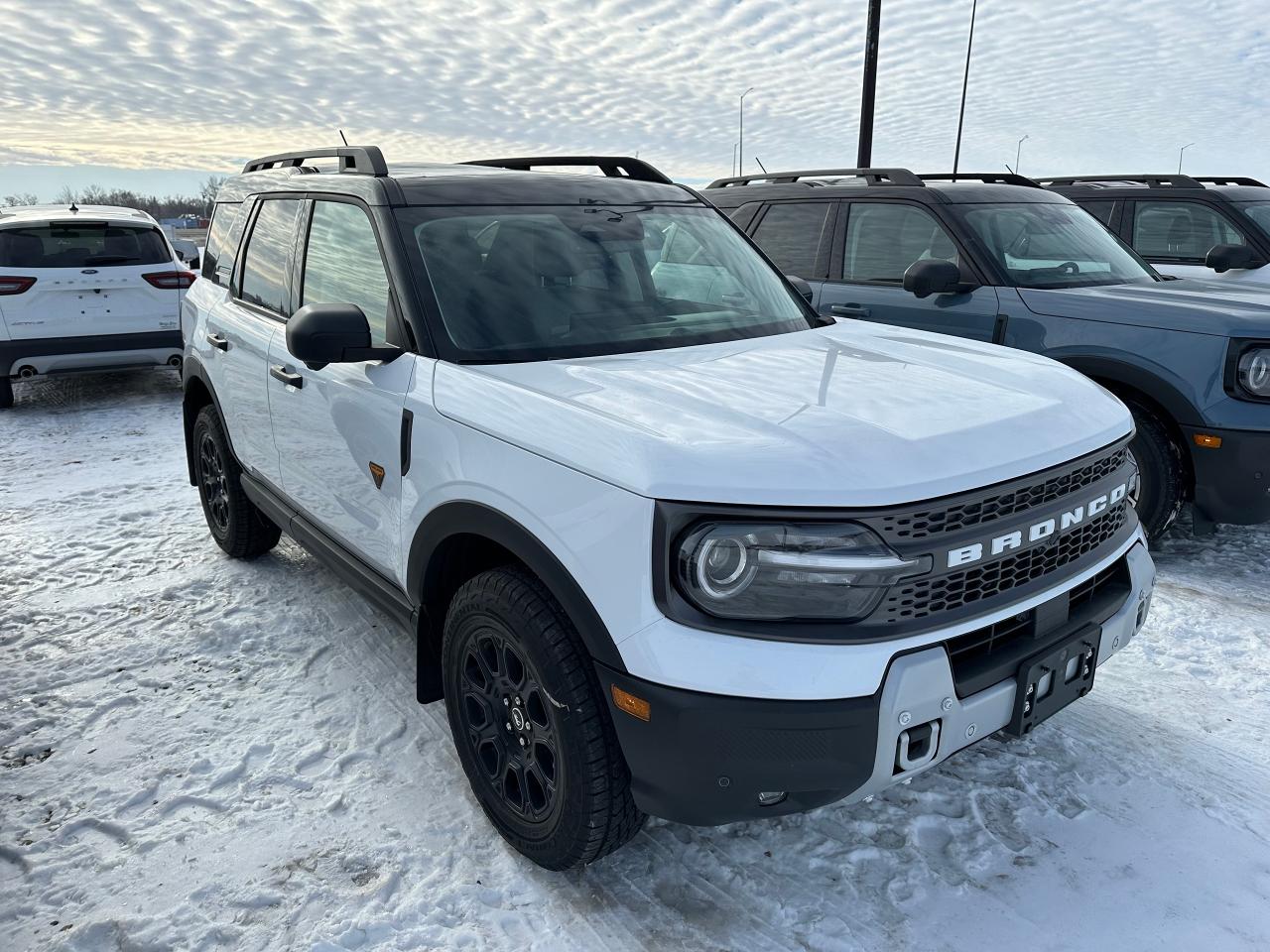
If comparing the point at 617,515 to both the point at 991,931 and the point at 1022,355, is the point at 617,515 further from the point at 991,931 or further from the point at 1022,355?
the point at 1022,355

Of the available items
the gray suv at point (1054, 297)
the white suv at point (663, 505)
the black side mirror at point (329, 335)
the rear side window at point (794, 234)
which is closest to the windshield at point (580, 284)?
the white suv at point (663, 505)

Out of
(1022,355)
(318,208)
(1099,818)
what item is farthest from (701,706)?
(318,208)

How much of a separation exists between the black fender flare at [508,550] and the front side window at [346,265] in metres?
0.73

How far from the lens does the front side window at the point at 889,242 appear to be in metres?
5.77

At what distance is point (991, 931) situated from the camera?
2.41 m

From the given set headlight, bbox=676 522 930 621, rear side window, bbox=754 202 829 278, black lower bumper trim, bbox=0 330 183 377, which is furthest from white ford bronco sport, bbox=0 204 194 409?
headlight, bbox=676 522 930 621

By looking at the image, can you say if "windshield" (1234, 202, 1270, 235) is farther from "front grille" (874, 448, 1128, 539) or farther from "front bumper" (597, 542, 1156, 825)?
"front bumper" (597, 542, 1156, 825)

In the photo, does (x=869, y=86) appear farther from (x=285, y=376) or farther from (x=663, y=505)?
(x=663, y=505)

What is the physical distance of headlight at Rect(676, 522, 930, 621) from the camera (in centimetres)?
204

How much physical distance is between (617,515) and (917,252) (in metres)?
4.38

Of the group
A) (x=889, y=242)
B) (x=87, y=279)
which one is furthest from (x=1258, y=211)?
(x=87, y=279)

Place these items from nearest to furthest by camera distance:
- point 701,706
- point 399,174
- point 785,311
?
point 701,706, point 399,174, point 785,311

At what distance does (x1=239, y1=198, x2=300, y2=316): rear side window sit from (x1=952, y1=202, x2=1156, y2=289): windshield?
3872mm

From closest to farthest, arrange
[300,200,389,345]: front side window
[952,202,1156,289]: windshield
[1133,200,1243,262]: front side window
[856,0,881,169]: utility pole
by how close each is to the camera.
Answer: [300,200,389,345]: front side window, [952,202,1156,289]: windshield, [1133,200,1243,262]: front side window, [856,0,881,169]: utility pole
